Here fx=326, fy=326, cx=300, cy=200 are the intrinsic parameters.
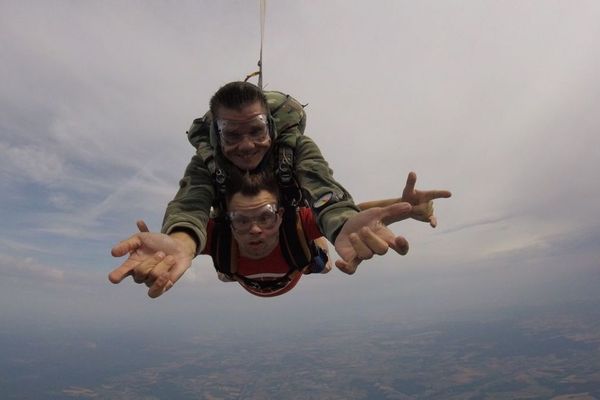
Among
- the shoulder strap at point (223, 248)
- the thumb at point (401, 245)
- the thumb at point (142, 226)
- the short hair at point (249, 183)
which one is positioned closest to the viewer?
the thumb at point (401, 245)

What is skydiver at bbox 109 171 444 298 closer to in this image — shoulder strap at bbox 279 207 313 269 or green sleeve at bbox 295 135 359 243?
shoulder strap at bbox 279 207 313 269

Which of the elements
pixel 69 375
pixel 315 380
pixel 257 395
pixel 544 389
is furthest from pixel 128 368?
pixel 544 389

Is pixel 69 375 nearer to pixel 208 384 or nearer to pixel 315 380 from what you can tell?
pixel 208 384

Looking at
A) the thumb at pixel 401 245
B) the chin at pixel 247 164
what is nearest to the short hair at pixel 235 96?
the chin at pixel 247 164

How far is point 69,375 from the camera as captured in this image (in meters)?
157

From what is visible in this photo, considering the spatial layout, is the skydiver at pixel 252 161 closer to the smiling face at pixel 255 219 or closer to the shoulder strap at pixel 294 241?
the smiling face at pixel 255 219

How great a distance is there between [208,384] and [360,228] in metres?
150

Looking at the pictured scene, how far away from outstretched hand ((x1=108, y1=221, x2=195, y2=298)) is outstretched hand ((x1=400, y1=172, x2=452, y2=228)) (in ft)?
6.54

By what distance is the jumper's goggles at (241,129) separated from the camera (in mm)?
3127

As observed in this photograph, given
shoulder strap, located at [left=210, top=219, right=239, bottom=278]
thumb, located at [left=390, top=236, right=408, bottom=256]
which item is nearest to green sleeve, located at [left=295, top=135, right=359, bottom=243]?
thumb, located at [left=390, top=236, right=408, bottom=256]

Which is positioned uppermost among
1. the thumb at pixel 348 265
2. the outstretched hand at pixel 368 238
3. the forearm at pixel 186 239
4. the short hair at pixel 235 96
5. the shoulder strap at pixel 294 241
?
the short hair at pixel 235 96

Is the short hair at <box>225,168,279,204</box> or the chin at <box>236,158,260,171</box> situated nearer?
the chin at <box>236,158,260,171</box>

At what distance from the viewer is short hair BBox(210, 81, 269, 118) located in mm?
3084

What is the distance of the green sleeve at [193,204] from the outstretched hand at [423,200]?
1842mm
